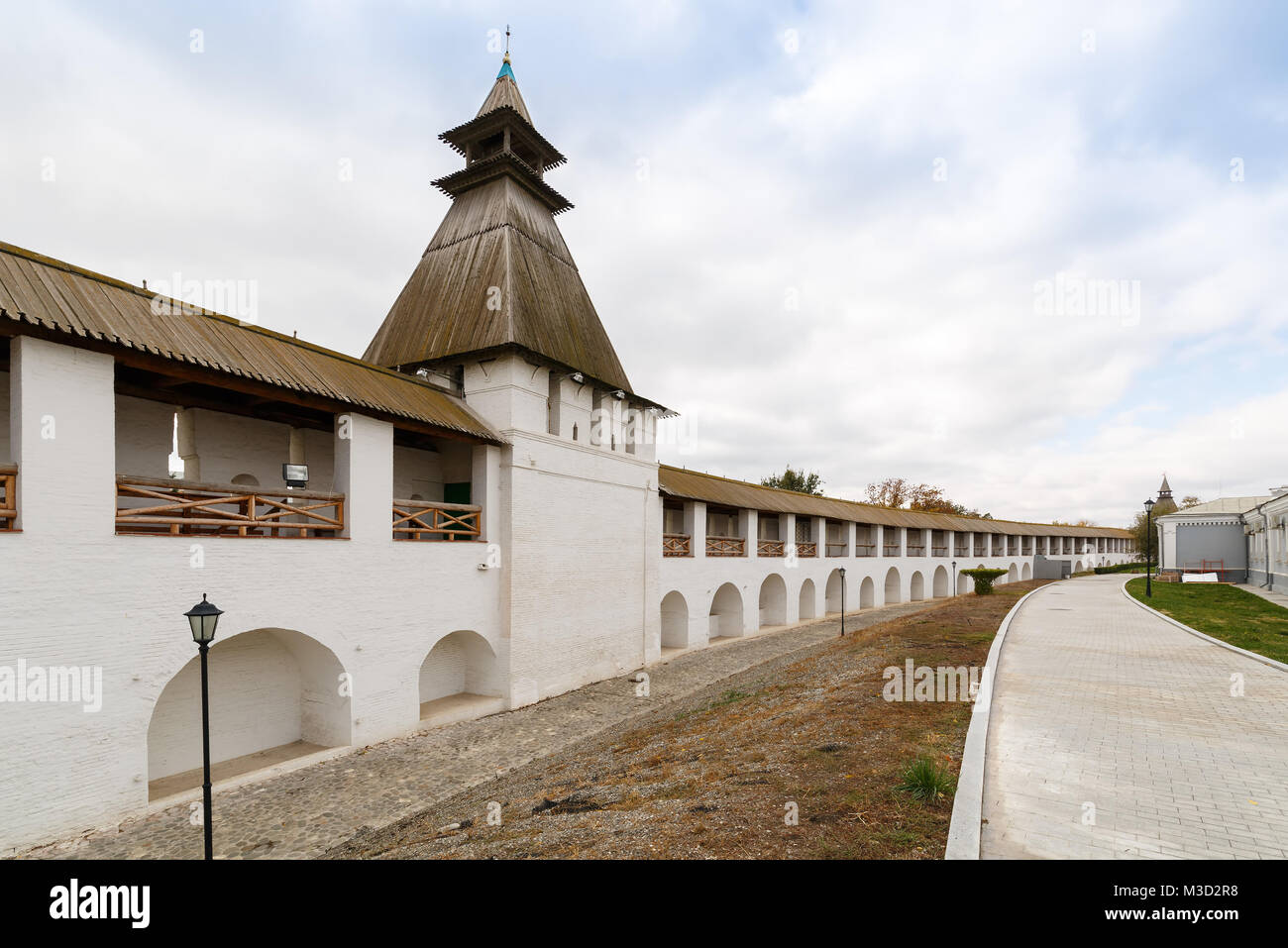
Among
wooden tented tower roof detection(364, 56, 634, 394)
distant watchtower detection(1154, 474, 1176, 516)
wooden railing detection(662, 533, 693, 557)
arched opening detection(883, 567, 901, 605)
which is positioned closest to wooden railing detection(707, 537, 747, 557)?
wooden railing detection(662, 533, 693, 557)

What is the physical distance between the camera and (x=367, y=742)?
395 inches

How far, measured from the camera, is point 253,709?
967 cm

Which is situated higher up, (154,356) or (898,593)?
(154,356)

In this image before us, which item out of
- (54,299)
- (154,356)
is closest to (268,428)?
(154,356)

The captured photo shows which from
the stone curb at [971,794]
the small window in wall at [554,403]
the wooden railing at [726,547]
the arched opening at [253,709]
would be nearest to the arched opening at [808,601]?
the wooden railing at [726,547]

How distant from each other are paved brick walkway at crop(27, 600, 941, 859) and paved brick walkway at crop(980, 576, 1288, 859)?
720cm

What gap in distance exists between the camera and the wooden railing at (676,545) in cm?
1950

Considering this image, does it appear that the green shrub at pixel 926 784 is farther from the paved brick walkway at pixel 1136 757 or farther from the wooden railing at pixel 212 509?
the wooden railing at pixel 212 509

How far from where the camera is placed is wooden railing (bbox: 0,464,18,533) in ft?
21.1

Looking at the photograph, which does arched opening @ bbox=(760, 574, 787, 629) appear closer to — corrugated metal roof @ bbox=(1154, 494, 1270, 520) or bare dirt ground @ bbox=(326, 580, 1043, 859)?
bare dirt ground @ bbox=(326, 580, 1043, 859)
